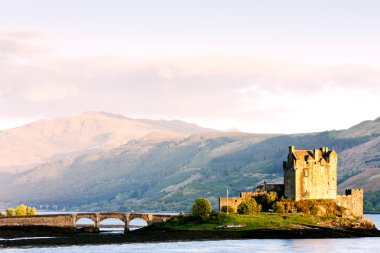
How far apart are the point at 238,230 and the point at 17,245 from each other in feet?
167

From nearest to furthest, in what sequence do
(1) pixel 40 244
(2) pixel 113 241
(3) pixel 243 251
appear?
(3) pixel 243 251 < (1) pixel 40 244 < (2) pixel 113 241

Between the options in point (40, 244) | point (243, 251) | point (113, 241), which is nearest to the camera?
point (243, 251)

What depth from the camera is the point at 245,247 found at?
172 meters

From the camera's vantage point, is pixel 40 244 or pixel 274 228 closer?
pixel 40 244

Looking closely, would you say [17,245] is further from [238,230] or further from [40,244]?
[238,230]

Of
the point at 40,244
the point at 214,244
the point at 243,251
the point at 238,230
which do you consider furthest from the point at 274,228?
the point at 40,244

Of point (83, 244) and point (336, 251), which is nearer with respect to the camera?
point (336, 251)

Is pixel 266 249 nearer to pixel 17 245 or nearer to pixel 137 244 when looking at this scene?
pixel 137 244

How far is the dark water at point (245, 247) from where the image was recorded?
548 feet

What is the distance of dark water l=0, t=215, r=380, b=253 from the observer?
6575 inches

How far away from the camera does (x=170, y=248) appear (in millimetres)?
170000

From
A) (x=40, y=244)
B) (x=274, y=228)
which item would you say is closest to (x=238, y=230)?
(x=274, y=228)

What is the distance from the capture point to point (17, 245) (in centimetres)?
17238

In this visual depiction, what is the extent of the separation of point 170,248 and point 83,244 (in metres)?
21.0
